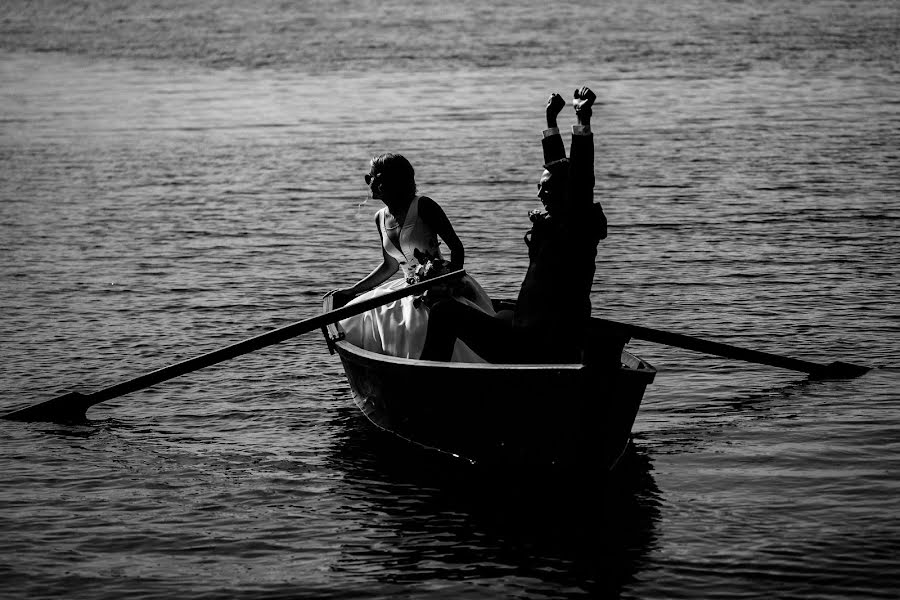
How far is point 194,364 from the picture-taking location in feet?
38.3

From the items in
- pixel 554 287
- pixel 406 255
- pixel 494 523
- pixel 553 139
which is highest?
pixel 553 139

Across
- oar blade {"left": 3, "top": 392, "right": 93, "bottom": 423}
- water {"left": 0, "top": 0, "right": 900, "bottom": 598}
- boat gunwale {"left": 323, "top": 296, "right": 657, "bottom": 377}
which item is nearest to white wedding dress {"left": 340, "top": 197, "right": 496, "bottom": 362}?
boat gunwale {"left": 323, "top": 296, "right": 657, "bottom": 377}

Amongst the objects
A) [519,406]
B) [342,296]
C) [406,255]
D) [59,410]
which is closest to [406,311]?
[406,255]

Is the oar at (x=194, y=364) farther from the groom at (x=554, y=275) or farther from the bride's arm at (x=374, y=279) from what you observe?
the bride's arm at (x=374, y=279)

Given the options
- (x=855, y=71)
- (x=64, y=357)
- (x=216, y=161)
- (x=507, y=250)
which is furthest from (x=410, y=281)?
(x=855, y=71)

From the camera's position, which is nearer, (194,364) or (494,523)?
(494,523)

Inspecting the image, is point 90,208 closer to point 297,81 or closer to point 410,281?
point 410,281

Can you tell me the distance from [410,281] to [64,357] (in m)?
4.43

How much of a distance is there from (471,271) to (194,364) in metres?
6.14

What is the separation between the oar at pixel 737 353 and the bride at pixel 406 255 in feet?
3.67

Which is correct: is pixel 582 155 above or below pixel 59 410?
above

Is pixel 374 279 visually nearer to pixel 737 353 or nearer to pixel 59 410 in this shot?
pixel 59 410

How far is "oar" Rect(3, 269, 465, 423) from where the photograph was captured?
10886 millimetres

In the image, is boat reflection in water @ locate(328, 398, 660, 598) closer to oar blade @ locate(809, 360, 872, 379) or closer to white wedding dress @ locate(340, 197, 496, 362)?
white wedding dress @ locate(340, 197, 496, 362)
